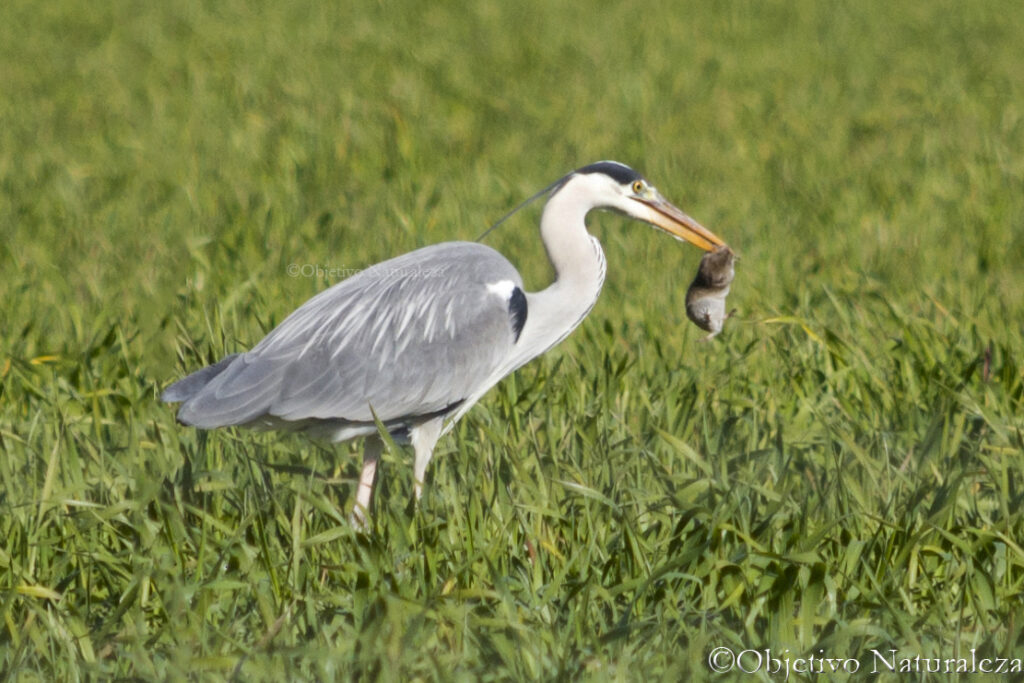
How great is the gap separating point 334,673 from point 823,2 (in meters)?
13.7

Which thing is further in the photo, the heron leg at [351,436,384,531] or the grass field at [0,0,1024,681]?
the heron leg at [351,436,384,531]

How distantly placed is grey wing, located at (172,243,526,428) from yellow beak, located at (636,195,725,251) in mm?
457

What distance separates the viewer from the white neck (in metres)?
4.01

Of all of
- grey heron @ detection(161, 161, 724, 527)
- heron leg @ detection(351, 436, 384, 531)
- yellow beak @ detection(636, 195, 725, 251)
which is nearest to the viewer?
heron leg @ detection(351, 436, 384, 531)

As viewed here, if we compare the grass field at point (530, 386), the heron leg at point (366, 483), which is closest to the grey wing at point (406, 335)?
the heron leg at point (366, 483)

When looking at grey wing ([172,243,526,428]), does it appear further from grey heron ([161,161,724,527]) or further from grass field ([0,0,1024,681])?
grass field ([0,0,1024,681])

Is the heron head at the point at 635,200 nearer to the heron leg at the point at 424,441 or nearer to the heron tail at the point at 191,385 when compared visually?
the heron leg at the point at 424,441

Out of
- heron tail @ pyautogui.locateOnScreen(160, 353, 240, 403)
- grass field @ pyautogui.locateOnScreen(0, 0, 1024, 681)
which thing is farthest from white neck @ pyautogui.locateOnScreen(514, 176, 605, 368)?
heron tail @ pyautogui.locateOnScreen(160, 353, 240, 403)

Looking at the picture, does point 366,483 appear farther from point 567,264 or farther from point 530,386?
point 530,386

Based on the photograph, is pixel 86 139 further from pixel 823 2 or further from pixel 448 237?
pixel 823 2

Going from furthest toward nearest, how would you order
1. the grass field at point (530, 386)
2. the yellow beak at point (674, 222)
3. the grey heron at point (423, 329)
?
the yellow beak at point (674, 222) < the grey heron at point (423, 329) < the grass field at point (530, 386)

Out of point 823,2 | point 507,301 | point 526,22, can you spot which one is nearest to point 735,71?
point 526,22

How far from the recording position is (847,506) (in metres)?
3.60

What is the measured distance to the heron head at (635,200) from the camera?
4.03 metres
